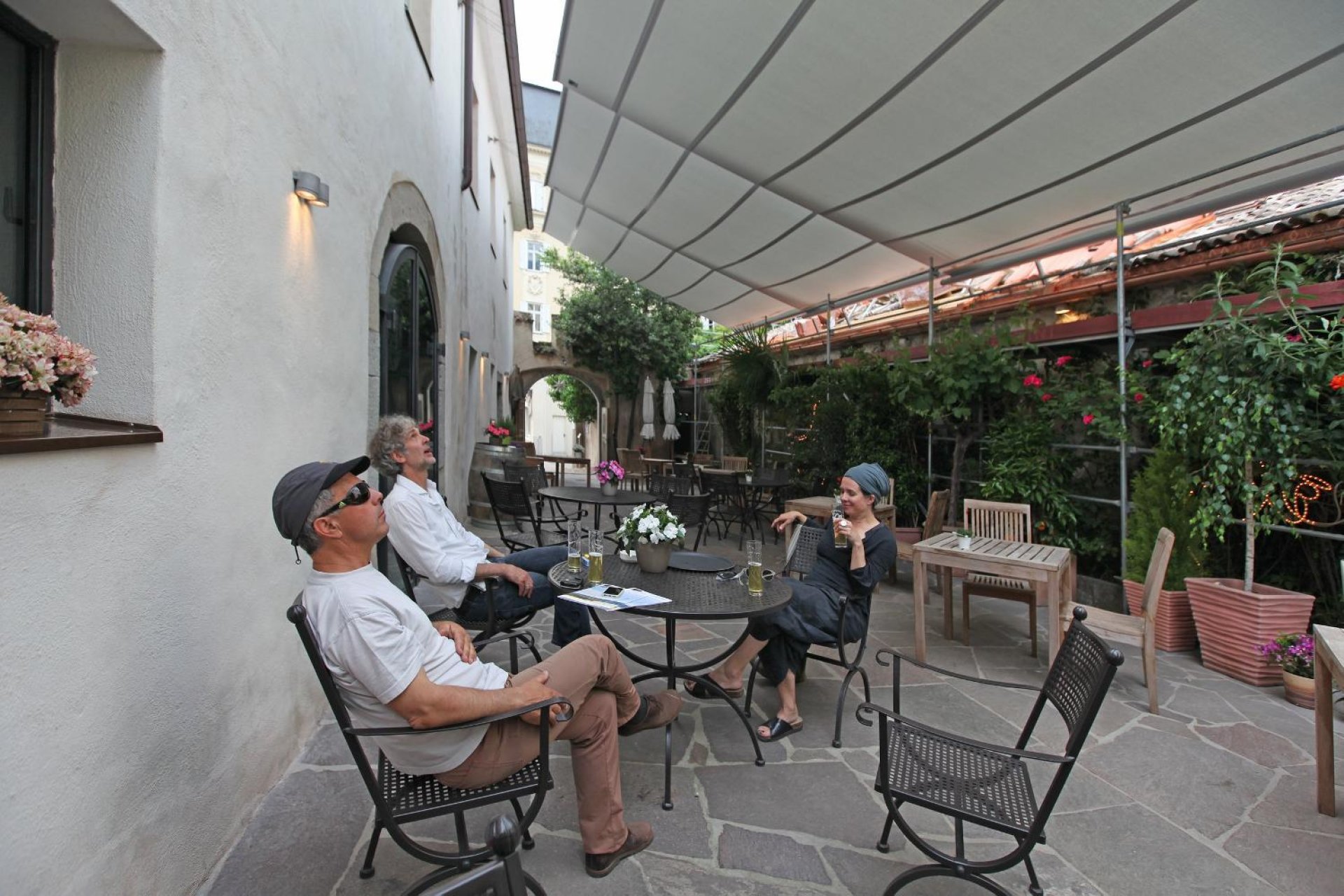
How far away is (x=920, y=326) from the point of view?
735cm

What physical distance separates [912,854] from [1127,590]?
10.6 ft

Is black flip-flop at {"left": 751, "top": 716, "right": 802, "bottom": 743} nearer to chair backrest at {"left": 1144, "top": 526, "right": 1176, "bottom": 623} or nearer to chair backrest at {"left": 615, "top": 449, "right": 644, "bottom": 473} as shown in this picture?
chair backrest at {"left": 1144, "top": 526, "right": 1176, "bottom": 623}

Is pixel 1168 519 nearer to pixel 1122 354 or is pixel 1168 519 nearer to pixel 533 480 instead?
pixel 1122 354

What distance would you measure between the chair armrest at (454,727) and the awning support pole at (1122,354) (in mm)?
4474

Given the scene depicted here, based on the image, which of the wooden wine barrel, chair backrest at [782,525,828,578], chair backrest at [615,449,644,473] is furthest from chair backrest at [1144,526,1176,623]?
chair backrest at [615,449,644,473]

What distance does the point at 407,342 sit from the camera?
5.16 meters

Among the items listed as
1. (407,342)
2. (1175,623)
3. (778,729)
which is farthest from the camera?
→ (407,342)

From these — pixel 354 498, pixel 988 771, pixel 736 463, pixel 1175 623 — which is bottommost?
pixel 1175 623

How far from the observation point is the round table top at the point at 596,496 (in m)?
5.75

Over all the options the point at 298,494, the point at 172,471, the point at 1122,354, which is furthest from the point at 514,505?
the point at 1122,354

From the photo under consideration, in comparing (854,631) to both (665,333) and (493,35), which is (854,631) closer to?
(493,35)

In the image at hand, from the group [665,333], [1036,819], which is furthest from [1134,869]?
[665,333]

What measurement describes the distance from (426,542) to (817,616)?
182cm

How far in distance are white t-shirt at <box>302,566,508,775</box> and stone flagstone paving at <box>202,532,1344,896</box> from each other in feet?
1.93
